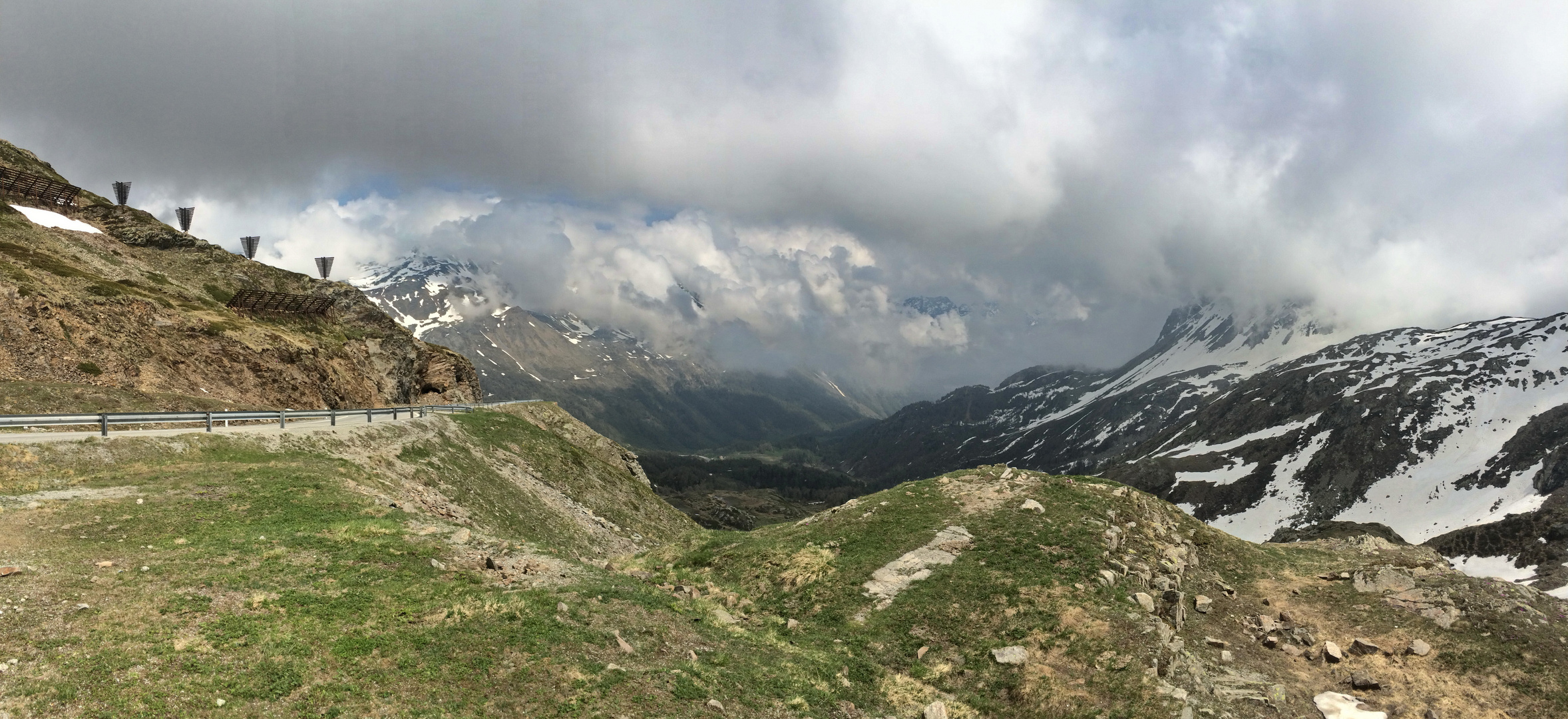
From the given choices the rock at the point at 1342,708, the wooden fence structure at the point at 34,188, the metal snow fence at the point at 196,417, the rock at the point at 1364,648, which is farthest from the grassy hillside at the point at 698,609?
the wooden fence structure at the point at 34,188

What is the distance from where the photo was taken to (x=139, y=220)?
91.0 meters

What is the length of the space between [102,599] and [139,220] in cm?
10693

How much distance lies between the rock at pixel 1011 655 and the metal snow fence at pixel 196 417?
1591 inches

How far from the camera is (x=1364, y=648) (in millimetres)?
27344

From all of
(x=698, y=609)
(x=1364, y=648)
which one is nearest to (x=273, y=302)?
(x=698, y=609)

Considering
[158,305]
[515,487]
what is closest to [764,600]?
[515,487]

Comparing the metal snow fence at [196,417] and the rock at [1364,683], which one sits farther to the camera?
the metal snow fence at [196,417]

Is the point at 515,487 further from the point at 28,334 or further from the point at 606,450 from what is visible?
the point at 606,450

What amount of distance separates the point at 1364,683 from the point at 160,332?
279ft

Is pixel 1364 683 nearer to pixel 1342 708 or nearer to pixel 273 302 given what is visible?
pixel 1342 708

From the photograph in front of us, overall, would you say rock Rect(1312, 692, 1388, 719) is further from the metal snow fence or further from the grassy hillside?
the metal snow fence

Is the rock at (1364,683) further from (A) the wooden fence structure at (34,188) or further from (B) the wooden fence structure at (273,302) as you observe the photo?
(A) the wooden fence structure at (34,188)

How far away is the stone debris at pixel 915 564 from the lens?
29469 millimetres

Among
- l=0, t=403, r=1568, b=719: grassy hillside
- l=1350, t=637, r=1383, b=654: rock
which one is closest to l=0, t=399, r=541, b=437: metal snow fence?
l=0, t=403, r=1568, b=719: grassy hillside
